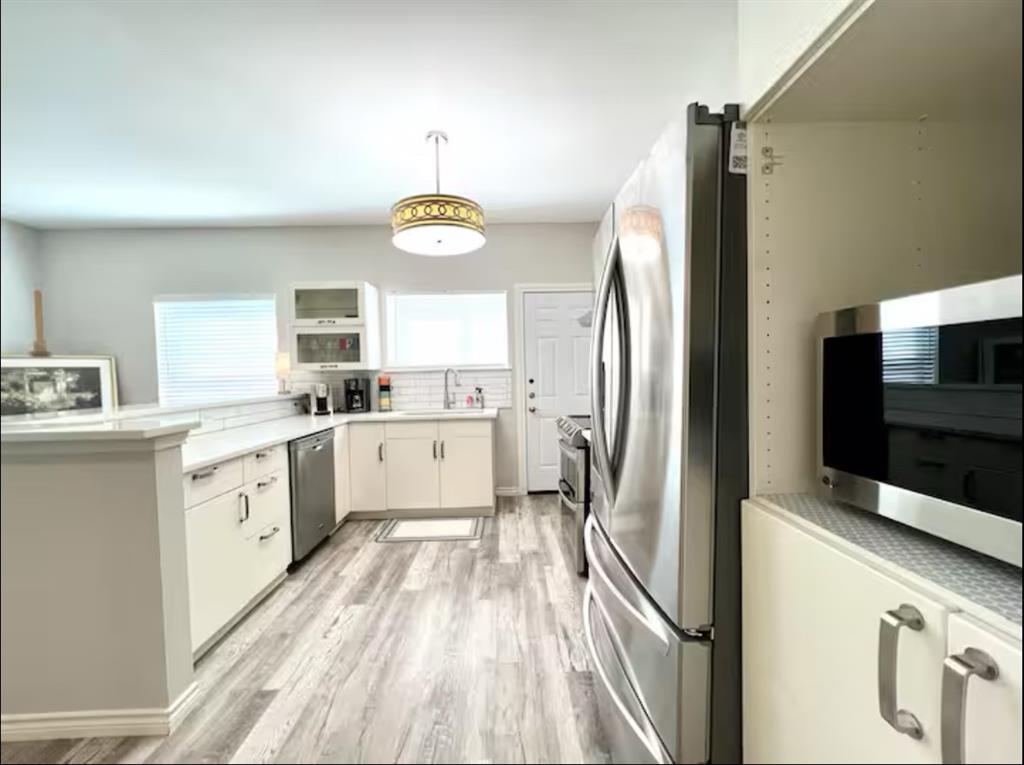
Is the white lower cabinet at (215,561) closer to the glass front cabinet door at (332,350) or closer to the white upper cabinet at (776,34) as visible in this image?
the glass front cabinet door at (332,350)

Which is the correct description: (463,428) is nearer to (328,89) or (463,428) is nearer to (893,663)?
(328,89)

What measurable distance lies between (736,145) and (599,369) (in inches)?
25.4

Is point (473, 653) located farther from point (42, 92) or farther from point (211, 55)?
point (211, 55)

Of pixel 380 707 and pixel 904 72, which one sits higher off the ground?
pixel 904 72

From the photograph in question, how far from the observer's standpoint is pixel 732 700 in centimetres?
96

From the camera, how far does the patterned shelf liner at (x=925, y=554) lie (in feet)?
1.84

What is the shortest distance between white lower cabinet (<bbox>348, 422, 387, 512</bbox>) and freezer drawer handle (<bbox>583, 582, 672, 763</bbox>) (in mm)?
2349

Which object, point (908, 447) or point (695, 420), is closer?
point (908, 447)

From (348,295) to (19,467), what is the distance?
293cm

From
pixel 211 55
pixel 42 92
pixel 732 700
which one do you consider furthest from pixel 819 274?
pixel 211 55

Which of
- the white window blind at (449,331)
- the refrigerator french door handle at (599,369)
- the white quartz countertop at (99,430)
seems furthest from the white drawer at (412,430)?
the refrigerator french door handle at (599,369)

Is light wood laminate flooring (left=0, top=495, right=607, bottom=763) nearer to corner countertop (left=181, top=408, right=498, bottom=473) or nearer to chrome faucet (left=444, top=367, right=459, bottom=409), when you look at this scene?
corner countertop (left=181, top=408, right=498, bottom=473)

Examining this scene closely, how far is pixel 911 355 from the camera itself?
705 millimetres

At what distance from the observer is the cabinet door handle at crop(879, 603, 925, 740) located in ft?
1.85
